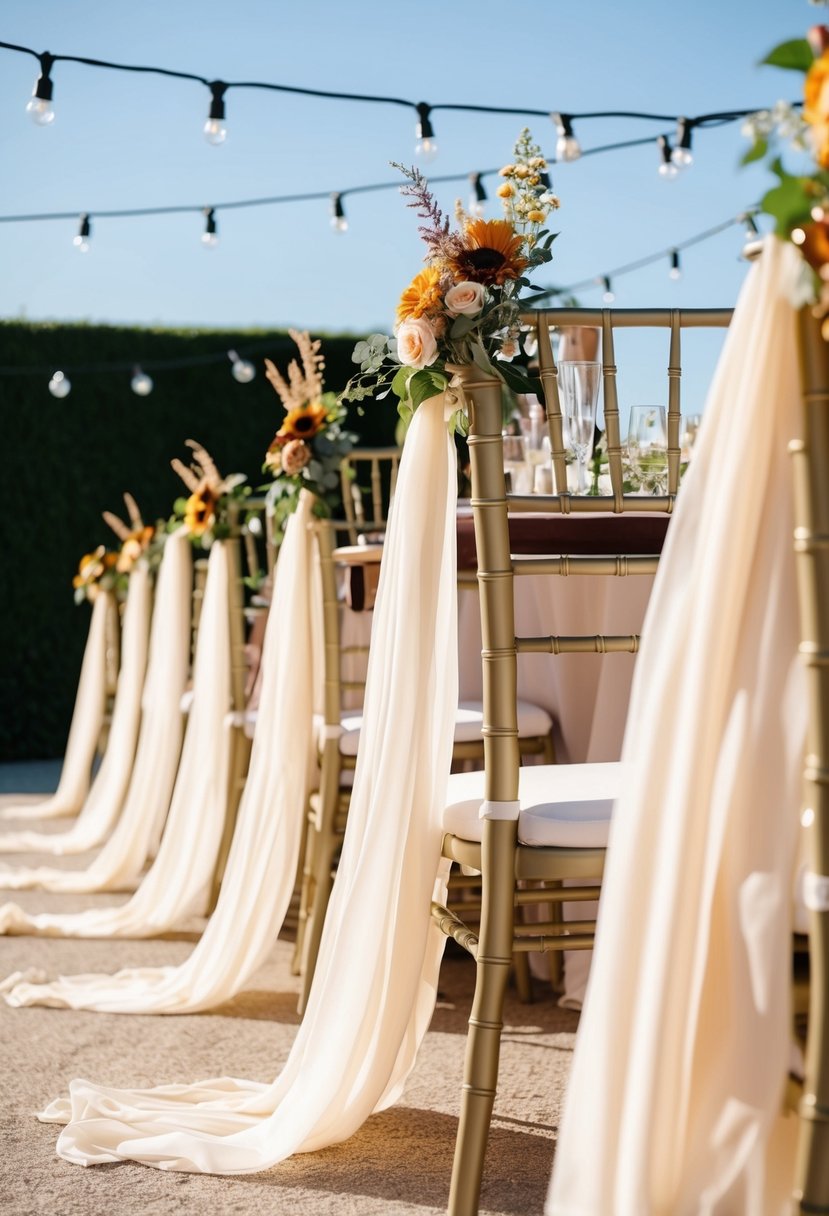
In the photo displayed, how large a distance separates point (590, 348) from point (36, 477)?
217 inches

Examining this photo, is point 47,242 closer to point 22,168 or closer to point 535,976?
point 22,168

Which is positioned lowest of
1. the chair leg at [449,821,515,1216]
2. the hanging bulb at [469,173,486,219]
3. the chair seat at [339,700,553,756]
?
the chair leg at [449,821,515,1216]

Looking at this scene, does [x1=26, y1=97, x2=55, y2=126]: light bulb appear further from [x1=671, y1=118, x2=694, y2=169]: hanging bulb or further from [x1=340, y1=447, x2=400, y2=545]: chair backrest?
[x1=671, y1=118, x2=694, y2=169]: hanging bulb

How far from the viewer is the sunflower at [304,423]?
3127 millimetres

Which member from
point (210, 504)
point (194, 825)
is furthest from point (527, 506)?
point (210, 504)

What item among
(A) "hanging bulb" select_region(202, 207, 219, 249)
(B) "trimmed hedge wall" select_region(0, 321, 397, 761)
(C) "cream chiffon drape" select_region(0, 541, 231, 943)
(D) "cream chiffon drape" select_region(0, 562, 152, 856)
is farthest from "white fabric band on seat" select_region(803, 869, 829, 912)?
(B) "trimmed hedge wall" select_region(0, 321, 397, 761)

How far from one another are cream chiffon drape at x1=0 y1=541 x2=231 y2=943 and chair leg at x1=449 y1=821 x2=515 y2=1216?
2.07 meters

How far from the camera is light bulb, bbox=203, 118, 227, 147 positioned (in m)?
4.52

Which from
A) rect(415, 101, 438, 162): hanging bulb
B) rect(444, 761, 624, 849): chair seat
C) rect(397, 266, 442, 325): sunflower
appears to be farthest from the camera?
rect(415, 101, 438, 162): hanging bulb

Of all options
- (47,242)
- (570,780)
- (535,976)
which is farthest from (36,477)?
(570,780)

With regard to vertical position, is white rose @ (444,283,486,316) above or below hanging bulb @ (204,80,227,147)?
below

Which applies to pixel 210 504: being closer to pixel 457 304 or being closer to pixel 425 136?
pixel 425 136

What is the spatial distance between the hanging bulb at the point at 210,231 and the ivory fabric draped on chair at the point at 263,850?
336 cm

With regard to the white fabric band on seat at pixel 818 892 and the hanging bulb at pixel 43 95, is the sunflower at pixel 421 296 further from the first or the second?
the hanging bulb at pixel 43 95
